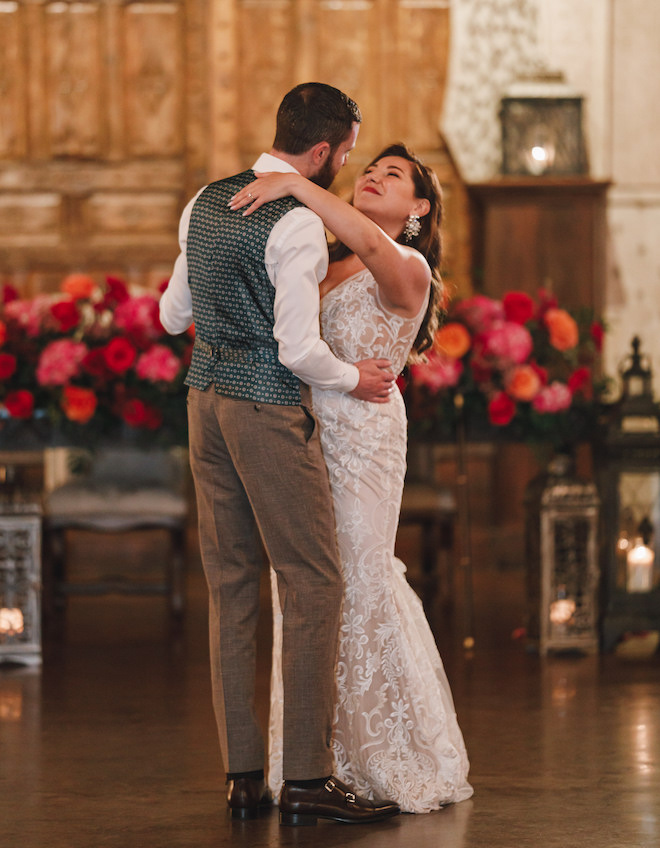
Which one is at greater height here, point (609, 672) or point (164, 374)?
point (164, 374)

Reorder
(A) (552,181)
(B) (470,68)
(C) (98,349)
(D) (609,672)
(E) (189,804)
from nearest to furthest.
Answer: (E) (189,804), (D) (609,672), (C) (98,349), (A) (552,181), (B) (470,68)

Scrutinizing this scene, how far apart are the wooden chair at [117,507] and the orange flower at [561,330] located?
1.56m

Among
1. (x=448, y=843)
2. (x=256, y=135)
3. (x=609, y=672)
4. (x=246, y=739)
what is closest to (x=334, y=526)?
(x=246, y=739)

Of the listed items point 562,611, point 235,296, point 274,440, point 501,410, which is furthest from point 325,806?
point 501,410

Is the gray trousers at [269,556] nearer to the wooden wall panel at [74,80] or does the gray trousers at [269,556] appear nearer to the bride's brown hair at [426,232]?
the bride's brown hair at [426,232]

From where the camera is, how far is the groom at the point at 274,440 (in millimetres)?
2400

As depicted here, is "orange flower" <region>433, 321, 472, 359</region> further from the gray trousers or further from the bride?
the gray trousers

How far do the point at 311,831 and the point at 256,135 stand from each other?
490cm

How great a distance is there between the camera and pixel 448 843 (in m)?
2.49

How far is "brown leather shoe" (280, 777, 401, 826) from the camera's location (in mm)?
2568

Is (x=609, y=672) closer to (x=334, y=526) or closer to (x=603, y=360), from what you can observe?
(x=334, y=526)

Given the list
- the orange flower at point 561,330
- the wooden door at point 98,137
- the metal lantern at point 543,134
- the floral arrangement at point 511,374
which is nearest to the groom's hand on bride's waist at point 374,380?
the floral arrangement at point 511,374

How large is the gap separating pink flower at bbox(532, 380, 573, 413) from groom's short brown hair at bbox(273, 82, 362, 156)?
200cm

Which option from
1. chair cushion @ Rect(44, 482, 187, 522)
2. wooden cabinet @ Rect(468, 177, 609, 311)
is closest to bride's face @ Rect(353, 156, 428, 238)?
chair cushion @ Rect(44, 482, 187, 522)
